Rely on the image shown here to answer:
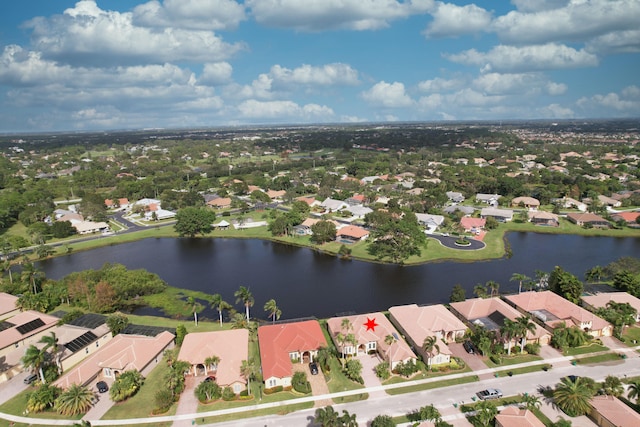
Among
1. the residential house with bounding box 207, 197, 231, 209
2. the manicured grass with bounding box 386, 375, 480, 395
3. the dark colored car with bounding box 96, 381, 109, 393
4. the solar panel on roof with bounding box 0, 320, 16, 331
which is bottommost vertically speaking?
the manicured grass with bounding box 386, 375, 480, 395

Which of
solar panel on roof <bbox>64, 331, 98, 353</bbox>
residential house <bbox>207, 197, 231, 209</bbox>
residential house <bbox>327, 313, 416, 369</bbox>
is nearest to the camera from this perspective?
residential house <bbox>327, 313, 416, 369</bbox>

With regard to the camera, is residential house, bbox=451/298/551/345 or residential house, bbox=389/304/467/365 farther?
residential house, bbox=451/298/551/345

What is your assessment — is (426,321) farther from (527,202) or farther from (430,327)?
(527,202)

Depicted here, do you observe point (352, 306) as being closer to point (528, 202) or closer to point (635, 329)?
point (635, 329)

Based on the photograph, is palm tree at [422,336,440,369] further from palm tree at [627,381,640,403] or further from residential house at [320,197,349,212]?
residential house at [320,197,349,212]

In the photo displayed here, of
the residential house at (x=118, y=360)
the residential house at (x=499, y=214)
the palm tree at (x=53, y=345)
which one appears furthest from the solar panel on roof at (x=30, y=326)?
the residential house at (x=499, y=214)

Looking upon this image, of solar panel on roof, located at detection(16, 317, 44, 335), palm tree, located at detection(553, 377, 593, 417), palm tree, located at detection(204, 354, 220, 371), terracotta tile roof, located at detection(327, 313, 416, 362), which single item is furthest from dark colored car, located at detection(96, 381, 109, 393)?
palm tree, located at detection(553, 377, 593, 417)

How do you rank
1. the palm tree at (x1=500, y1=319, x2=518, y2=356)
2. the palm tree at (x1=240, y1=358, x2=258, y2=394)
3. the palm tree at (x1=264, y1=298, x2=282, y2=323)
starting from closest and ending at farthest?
1. the palm tree at (x1=240, y1=358, x2=258, y2=394)
2. the palm tree at (x1=500, y1=319, x2=518, y2=356)
3. the palm tree at (x1=264, y1=298, x2=282, y2=323)
